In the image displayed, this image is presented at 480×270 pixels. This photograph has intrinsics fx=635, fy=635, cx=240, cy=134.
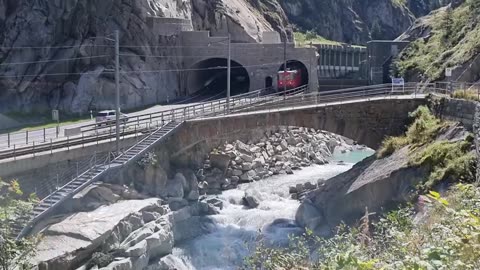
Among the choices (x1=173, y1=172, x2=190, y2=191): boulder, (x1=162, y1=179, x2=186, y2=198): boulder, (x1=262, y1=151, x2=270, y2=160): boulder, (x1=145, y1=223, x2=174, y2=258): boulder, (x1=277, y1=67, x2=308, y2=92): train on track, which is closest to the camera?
(x1=145, y1=223, x2=174, y2=258): boulder

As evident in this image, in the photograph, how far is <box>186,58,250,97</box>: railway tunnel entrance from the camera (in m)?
63.9

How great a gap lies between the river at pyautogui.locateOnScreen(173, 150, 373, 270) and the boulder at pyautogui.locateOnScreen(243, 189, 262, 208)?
0.97ft

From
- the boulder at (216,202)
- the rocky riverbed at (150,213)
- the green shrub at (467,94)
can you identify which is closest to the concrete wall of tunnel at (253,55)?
the rocky riverbed at (150,213)

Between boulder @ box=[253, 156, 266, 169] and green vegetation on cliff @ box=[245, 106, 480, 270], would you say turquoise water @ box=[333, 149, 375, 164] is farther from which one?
green vegetation on cliff @ box=[245, 106, 480, 270]

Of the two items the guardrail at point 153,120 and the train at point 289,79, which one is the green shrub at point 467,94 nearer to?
the guardrail at point 153,120

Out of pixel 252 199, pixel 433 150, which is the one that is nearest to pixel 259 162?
pixel 252 199

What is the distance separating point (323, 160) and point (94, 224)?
32.2m

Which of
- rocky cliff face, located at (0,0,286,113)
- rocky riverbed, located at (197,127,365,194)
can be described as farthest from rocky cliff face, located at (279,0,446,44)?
rocky cliff face, located at (0,0,286,113)

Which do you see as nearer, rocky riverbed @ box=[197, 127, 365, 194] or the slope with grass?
the slope with grass

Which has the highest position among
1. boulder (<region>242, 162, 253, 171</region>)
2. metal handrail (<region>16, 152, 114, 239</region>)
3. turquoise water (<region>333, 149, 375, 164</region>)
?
metal handrail (<region>16, 152, 114, 239</region>)

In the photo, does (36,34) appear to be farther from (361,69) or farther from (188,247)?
(361,69)

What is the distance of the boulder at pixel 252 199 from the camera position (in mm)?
38750

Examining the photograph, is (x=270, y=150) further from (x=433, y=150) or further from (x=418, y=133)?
(x=433, y=150)

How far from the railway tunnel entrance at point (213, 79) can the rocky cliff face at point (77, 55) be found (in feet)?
12.6
